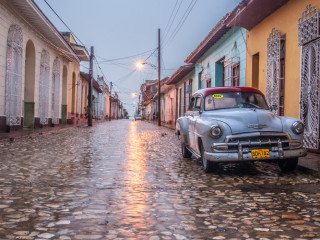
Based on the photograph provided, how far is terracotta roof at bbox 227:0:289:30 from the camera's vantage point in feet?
33.6

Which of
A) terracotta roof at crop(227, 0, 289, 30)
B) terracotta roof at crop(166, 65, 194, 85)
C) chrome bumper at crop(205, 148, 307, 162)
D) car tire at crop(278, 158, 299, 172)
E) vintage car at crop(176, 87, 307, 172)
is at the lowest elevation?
car tire at crop(278, 158, 299, 172)

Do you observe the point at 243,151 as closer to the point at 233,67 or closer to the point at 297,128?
the point at 297,128

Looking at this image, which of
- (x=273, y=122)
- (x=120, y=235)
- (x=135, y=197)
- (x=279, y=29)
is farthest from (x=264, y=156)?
(x=279, y=29)

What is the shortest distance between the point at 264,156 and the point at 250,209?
2063 mm

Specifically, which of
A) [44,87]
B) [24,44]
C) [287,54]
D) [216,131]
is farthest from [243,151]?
[44,87]

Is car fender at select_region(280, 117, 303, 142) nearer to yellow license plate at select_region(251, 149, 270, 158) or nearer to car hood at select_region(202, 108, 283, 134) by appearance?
car hood at select_region(202, 108, 283, 134)

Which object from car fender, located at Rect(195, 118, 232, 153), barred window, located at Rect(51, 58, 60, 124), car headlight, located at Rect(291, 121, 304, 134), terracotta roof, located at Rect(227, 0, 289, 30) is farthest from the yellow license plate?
barred window, located at Rect(51, 58, 60, 124)

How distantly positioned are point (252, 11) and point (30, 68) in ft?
Answer: 40.0

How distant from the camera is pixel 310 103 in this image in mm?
8461

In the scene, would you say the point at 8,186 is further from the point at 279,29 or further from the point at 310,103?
the point at 279,29

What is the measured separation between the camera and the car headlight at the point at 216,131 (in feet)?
18.6

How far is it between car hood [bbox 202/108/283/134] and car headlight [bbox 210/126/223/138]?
0.20m

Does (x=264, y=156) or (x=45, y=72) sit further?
(x=45, y=72)

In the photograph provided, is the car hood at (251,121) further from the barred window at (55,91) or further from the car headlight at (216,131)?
the barred window at (55,91)
